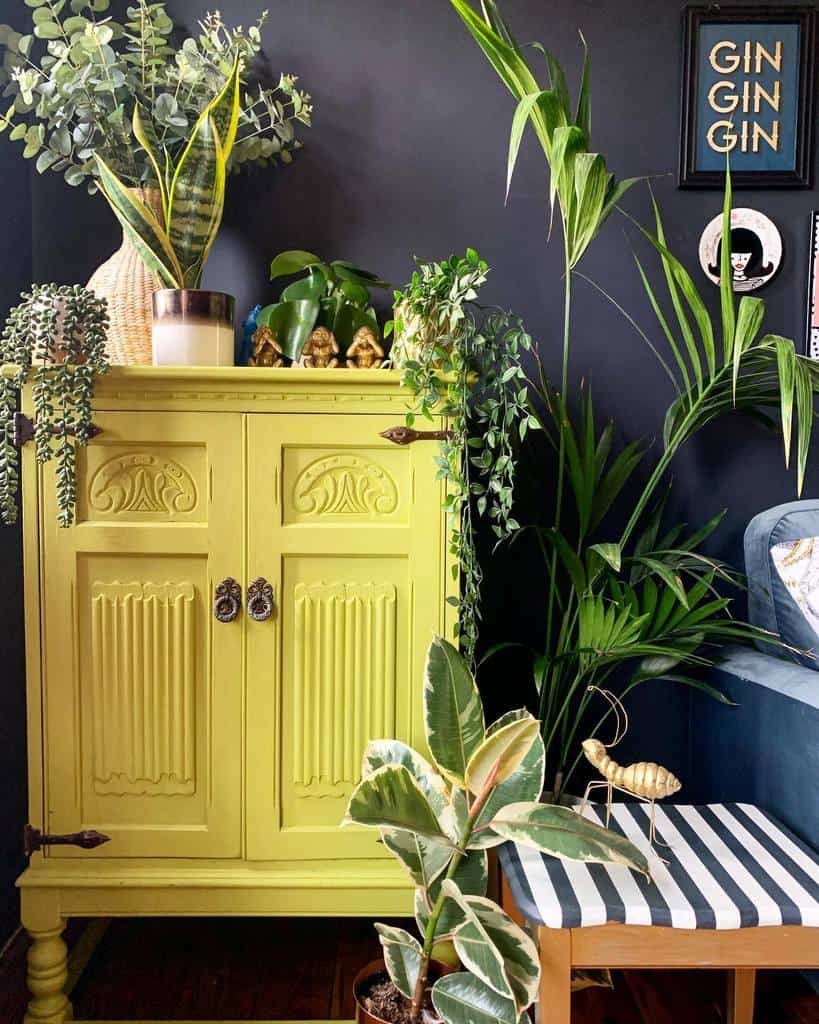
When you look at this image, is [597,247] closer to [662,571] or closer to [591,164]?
[591,164]

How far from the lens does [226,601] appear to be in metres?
1.50

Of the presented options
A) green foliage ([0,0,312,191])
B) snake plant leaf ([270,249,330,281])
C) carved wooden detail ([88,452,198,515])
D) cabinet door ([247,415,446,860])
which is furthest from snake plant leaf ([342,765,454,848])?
green foliage ([0,0,312,191])

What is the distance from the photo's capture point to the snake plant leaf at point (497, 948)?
114cm

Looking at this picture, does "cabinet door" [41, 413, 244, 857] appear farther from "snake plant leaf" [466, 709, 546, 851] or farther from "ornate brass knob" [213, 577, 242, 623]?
"snake plant leaf" [466, 709, 546, 851]

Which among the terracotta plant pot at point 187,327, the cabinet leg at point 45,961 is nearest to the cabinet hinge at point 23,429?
the terracotta plant pot at point 187,327

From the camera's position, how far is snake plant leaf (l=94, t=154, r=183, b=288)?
5.06ft

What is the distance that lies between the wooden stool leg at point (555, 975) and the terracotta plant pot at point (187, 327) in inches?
45.2

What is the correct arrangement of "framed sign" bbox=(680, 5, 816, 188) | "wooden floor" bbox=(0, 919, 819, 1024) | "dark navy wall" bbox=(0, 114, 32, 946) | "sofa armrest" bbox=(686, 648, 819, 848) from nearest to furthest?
"sofa armrest" bbox=(686, 648, 819, 848) < "wooden floor" bbox=(0, 919, 819, 1024) < "dark navy wall" bbox=(0, 114, 32, 946) < "framed sign" bbox=(680, 5, 816, 188)

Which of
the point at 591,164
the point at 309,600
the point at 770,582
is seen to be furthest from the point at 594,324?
the point at 309,600

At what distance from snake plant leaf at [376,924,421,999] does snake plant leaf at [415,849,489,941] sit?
3cm

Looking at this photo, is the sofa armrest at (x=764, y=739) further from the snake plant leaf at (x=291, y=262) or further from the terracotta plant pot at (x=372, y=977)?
the snake plant leaf at (x=291, y=262)

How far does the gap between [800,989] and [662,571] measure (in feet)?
3.31

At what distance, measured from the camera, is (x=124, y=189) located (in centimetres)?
154

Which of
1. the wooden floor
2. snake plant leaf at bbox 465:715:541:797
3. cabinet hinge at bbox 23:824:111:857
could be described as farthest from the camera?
the wooden floor
